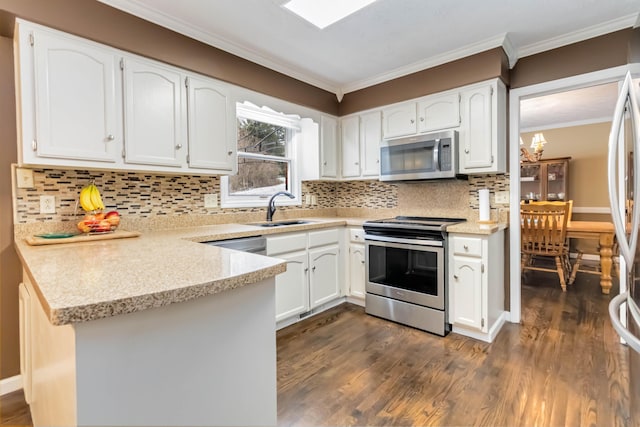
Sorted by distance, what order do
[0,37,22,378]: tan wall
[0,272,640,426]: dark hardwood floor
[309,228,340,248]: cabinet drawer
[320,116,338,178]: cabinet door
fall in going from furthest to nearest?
[320,116,338,178]: cabinet door < [309,228,340,248]: cabinet drawer < [0,37,22,378]: tan wall < [0,272,640,426]: dark hardwood floor

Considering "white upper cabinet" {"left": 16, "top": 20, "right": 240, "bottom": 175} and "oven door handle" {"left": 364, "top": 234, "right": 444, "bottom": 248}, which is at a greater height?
"white upper cabinet" {"left": 16, "top": 20, "right": 240, "bottom": 175}

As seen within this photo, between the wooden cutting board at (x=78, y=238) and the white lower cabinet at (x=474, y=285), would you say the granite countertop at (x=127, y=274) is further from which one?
the white lower cabinet at (x=474, y=285)

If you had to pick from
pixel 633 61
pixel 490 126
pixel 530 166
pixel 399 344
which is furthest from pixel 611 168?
pixel 530 166

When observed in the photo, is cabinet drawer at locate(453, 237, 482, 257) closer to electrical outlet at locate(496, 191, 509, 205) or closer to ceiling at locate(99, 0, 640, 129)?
electrical outlet at locate(496, 191, 509, 205)

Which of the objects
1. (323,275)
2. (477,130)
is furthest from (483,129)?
(323,275)

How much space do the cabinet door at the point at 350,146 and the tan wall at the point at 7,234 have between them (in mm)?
2668

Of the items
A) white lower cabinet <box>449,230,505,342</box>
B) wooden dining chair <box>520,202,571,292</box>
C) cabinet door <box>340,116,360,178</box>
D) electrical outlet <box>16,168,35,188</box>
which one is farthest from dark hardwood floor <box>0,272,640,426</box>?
cabinet door <box>340,116,360,178</box>

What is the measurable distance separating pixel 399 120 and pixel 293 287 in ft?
6.11

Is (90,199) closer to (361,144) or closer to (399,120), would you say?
(361,144)

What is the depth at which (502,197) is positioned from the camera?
2.75 meters

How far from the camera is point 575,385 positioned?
1791mm

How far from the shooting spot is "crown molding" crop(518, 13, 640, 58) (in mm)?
2189

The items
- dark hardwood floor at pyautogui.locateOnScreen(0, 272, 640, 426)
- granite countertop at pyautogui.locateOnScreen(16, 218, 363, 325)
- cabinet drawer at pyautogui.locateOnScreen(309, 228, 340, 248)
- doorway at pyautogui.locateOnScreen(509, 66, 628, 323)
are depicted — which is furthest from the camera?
cabinet drawer at pyautogui.locateOnScreen(309, 228, 340, 248)

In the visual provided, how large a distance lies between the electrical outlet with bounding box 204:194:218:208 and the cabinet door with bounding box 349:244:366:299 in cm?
134
